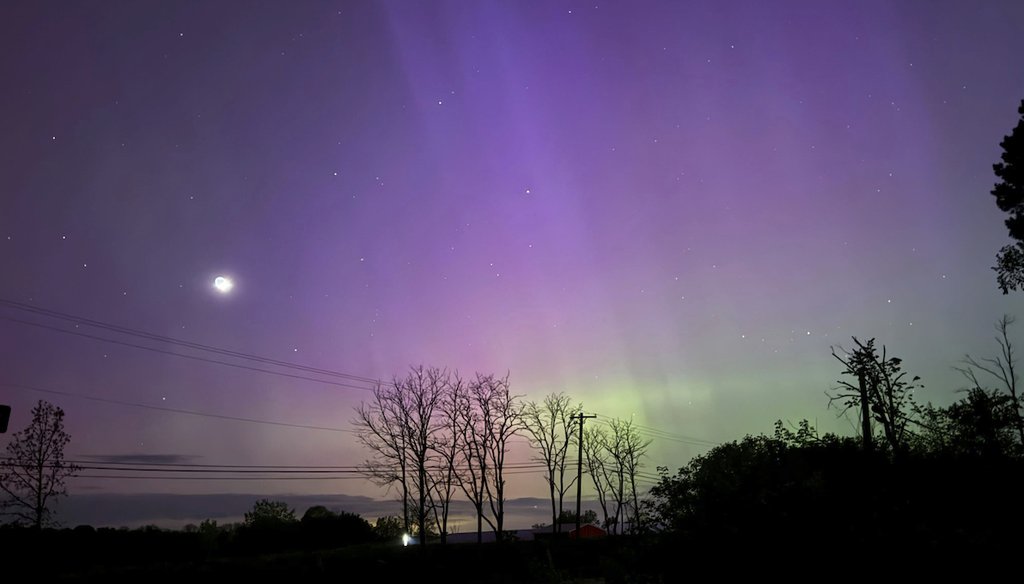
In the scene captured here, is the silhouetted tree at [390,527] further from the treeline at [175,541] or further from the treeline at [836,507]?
the treeline at [836,507]

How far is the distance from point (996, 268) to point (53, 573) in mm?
48417

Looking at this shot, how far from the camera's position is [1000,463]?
15.8 m

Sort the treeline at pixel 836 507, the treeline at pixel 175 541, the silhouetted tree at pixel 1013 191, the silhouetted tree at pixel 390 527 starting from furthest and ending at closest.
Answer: the silhouetted tree at pixel 390 527 < the treeline at pixel 175 541 < the silhouetted tree at pixel 1013 191 < the treeline at pixel 836 507

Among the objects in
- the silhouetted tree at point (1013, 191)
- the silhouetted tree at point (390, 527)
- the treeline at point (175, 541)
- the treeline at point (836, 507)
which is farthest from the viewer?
the silhouetted tree at point (390, 527)

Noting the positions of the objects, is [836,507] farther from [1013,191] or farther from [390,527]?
[390,527]

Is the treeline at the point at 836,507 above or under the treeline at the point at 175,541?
above

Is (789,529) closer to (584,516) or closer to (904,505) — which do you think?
(904,505)

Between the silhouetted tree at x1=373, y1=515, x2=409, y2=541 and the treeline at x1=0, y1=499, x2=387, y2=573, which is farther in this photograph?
the silhouetted tree at x1=373, y1=515, x2=409, y2=541

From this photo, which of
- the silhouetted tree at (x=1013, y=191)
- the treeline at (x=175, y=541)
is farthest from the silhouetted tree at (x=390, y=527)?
the silhouetted tree at (x=1013, y=191)

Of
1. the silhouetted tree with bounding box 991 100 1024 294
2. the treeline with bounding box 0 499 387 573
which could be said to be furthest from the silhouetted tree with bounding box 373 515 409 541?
the silhouetted tree with bounding box 991 100 1024 294

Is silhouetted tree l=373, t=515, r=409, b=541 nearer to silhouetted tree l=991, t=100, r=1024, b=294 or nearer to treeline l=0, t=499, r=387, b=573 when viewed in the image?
treeline l=0, t=499, r=387, b=573

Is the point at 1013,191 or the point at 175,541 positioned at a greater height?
the point at 1013,191

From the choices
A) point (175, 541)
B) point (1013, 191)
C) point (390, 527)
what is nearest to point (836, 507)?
point (1013, 191)

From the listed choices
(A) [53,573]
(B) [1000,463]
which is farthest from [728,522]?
(A) [53,573]
